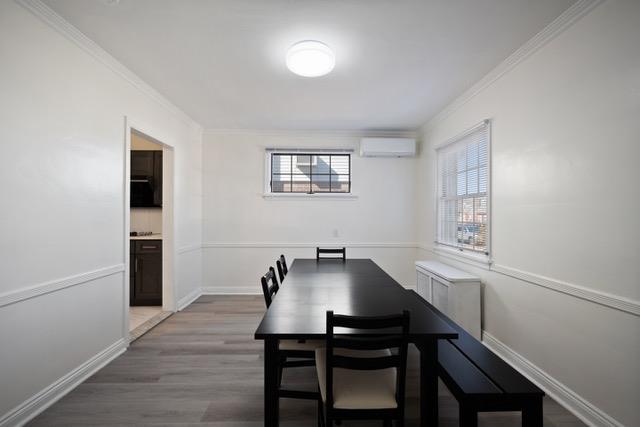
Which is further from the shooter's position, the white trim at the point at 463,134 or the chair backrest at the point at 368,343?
the white trim at the point at 463,134

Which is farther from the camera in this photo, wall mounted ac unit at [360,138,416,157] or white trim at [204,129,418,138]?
white trim at [204,129,418,138]

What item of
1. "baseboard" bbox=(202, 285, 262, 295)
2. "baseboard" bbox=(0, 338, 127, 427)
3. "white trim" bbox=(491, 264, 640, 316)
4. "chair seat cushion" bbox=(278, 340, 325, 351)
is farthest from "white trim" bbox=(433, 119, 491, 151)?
"baseboard" bbox=(0, 338, 127, 427)

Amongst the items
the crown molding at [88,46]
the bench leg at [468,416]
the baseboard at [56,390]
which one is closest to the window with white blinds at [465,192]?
the bench leg at [468,416]

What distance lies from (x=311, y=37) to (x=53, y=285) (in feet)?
8.59

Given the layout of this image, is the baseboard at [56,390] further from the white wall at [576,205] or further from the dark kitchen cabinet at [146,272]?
the white wall at [576,205]

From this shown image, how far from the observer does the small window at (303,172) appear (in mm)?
4984

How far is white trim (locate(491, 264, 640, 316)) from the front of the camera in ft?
5.42

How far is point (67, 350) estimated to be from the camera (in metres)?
2.22

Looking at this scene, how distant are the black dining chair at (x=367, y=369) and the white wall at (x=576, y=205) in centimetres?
134

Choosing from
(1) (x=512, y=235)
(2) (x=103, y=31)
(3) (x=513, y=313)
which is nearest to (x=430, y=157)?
(1) (x=512, y=235)

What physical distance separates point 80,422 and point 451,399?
249 cm

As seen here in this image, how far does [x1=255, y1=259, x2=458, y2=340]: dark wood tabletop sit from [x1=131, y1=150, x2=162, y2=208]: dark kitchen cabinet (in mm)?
2925

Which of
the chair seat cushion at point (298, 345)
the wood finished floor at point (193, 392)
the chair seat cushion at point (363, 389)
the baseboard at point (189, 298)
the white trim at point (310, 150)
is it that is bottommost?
the wood finished floor at point (193, 392)

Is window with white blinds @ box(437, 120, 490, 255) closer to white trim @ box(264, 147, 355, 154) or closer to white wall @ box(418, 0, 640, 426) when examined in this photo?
white wall @ box(418, 0, 640, 426)
